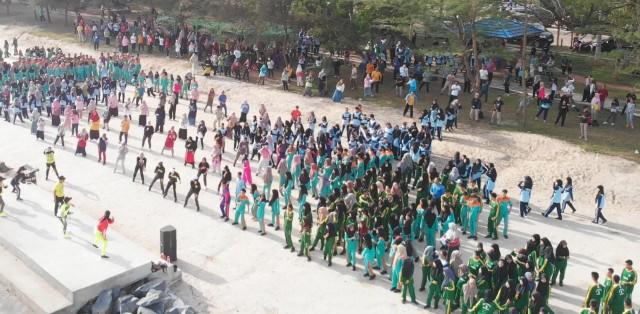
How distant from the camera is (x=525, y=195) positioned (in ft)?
66.5

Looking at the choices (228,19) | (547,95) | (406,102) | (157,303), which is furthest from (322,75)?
(157,303)

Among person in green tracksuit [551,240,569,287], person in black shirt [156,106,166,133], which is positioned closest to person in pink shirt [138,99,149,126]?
person in black shirt [156,106,166,133]

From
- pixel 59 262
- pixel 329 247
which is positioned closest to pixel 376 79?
pixel 329 247

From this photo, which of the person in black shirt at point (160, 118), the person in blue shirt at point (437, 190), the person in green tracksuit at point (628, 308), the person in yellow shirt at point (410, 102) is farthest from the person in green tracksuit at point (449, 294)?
the person in black shirt at point (160, 118)

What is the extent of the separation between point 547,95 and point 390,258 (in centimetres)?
1703

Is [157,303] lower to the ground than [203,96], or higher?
lower

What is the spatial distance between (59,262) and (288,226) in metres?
5.38

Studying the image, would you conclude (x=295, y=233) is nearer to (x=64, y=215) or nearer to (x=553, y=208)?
(x=64, y=215)

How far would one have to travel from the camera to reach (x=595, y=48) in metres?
38.8

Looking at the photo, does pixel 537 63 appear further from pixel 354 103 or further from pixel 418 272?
pixel 418 272

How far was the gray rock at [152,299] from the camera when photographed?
49.3 feet

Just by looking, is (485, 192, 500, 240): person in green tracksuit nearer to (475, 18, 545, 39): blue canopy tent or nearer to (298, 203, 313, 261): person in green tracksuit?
(298, 203, 313, 261): person in green tracksuit

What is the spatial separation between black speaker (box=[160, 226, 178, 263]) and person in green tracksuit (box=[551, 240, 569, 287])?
8942 mm

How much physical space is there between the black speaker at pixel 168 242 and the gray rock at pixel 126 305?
6.76 ft
